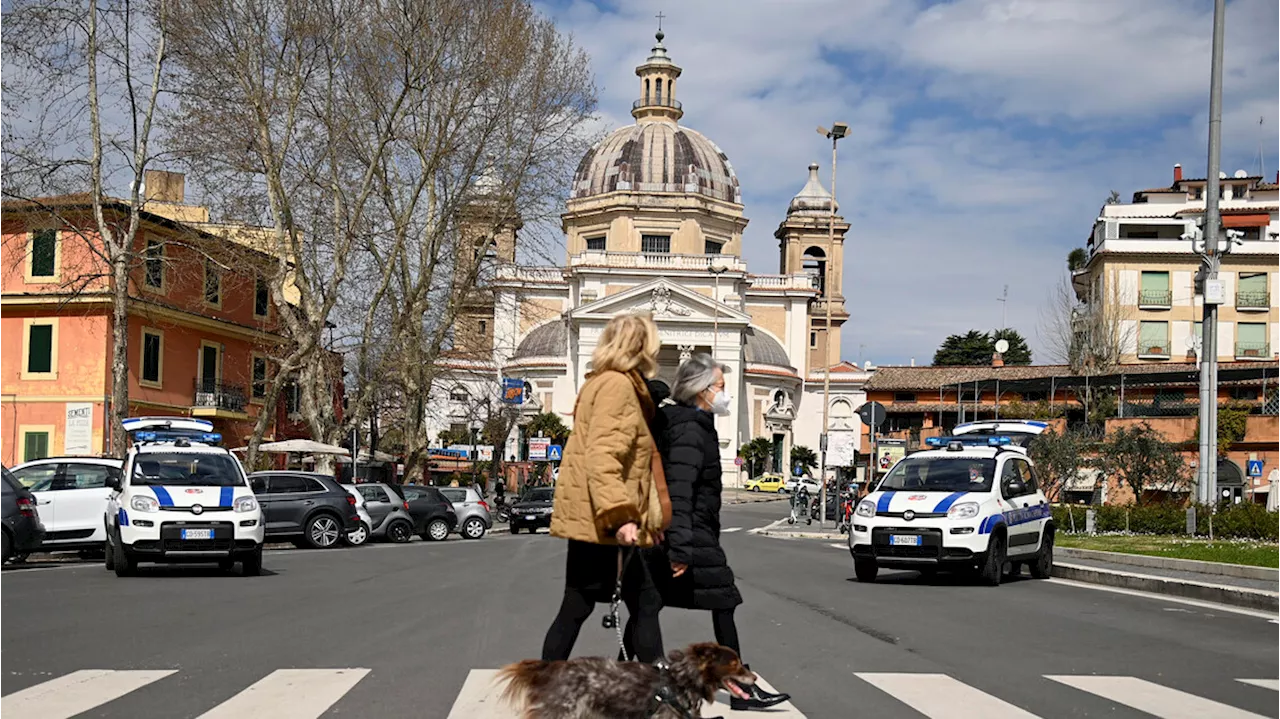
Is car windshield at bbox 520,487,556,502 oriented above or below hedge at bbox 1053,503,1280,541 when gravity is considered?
below

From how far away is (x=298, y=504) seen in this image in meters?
27.1

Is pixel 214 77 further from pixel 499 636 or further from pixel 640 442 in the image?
pixel 640 442

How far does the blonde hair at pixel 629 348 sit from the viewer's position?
6.27 metres

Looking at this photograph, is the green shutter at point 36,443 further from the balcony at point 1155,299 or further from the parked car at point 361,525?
the balcony at point 1155,299

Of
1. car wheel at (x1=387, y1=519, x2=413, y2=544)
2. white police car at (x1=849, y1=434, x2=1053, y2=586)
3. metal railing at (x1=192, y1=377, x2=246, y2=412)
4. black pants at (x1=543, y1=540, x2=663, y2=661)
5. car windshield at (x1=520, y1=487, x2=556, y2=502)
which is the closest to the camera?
black pants at (x1=543, y1=540, x2=663, y2=661)

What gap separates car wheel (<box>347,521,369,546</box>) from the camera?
28672 mm

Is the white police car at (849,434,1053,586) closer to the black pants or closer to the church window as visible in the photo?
the black pants

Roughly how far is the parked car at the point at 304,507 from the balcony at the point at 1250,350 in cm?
5914

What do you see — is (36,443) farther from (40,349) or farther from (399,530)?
(399,530)

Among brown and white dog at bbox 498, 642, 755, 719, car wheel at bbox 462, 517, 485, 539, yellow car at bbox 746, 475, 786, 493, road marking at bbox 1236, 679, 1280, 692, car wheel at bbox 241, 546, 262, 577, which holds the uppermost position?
brown and white dog at bbox 498, 642, 755, 719

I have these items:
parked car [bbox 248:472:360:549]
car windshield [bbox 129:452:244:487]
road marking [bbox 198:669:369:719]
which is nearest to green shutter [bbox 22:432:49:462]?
parked car [bbox 248:472:360:549]

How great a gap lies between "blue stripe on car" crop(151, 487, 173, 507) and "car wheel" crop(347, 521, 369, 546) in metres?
11.3

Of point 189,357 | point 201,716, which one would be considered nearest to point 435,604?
point 201,716

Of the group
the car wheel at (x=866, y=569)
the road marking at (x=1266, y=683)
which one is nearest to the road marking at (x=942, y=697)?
the road marking at (x=1266, y=683)
